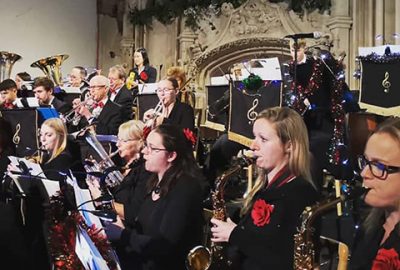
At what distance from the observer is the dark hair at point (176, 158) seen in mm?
2752

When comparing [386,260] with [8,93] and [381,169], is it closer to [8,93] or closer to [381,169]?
[381,169]

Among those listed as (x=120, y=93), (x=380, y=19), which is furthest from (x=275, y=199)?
(x=380, y=19)

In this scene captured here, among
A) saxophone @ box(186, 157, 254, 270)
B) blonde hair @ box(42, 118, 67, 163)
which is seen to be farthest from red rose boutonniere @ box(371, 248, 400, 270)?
blonde hair @ box(42, 118, 67, 163)

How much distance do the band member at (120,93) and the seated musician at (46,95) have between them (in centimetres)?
54

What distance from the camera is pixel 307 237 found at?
2.04 metres

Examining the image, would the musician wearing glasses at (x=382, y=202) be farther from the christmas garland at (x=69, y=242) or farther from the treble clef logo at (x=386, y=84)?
the treble clef logo at (x=386, y=84)

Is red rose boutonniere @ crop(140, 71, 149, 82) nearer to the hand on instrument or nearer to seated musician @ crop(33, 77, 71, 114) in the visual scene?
seated musician @ crop(33, 77, 71, 114)

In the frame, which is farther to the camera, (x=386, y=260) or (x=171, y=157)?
(x=171, y=157)

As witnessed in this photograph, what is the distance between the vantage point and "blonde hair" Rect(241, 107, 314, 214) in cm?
231

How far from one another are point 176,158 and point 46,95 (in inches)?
152

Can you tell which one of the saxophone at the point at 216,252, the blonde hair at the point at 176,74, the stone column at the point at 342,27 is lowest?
the saxophone at the point at 216,252

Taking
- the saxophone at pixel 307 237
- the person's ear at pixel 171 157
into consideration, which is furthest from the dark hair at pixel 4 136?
the saxophone at pixel 307 237

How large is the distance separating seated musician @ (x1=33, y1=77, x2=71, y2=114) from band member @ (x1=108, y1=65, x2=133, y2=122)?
0.54 m

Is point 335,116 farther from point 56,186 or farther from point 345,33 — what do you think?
point 345,33
